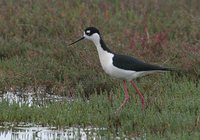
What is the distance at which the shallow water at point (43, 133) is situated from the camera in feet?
26.6

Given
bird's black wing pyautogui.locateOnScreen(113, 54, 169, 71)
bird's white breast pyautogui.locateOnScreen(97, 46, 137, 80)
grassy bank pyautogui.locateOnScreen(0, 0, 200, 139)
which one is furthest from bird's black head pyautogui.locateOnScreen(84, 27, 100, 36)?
grassy bank pyautogui.locateOnScreen(0, 0, 200, 139)

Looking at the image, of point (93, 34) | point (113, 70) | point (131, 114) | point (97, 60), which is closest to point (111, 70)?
point (113, 70)

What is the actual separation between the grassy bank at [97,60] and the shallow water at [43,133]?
0.20m

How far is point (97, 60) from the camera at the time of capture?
443 inches

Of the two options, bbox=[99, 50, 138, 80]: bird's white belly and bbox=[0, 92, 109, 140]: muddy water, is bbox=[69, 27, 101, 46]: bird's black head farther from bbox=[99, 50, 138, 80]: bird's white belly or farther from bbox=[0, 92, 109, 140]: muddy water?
bbox=[0, 92, 109, 140]: muddy water

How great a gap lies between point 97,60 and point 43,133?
303cm

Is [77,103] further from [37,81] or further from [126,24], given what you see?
[126,24]

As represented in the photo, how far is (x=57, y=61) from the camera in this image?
38.7 feet

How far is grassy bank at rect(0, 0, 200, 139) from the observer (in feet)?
28.9

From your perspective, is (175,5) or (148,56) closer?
(148,56)

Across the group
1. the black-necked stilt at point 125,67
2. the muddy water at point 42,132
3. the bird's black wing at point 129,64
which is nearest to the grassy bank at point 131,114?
the muddy water at point 42,132

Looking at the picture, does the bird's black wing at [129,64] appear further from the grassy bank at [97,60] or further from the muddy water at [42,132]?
the muddy water at [42,132]

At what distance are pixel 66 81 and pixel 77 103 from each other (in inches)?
58.7

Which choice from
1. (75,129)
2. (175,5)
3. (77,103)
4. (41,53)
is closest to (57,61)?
(41,53)
